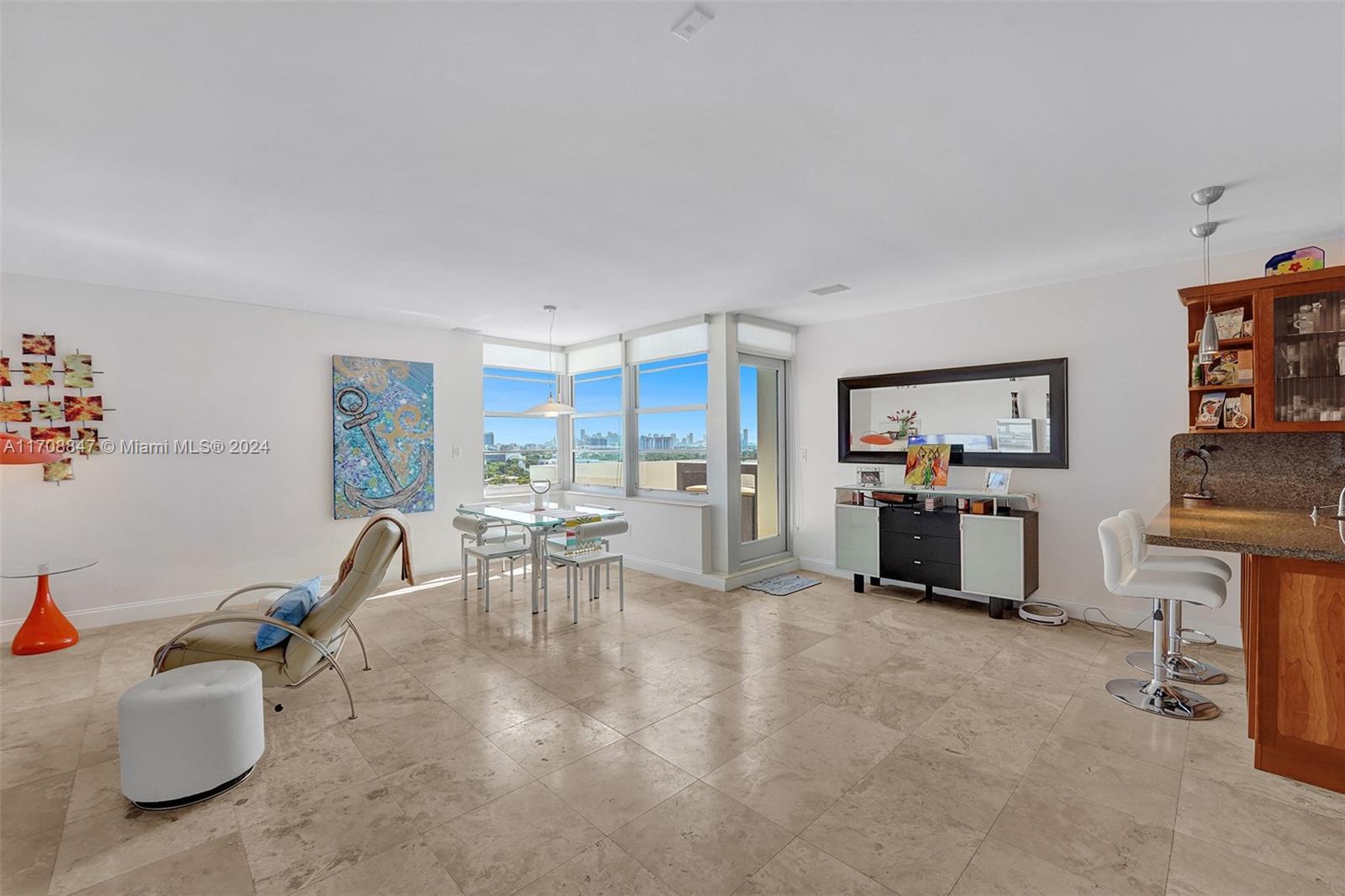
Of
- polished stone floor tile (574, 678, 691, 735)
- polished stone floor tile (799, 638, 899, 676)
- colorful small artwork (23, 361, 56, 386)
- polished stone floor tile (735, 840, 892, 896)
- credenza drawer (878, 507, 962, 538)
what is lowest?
polished stone floor tile (735, 840, 892, 896)

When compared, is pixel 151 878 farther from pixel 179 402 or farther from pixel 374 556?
pixel 179 402

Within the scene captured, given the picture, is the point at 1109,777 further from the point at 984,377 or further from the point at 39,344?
the point at 39,344

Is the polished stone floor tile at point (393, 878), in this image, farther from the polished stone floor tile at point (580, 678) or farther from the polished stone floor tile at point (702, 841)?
the polished stone floor tile at point (580, 678)

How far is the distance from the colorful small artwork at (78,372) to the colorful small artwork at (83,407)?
8 centimetres

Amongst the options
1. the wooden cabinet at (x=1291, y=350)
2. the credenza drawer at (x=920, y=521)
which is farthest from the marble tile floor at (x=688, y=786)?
the wooden cabinet at (x=1291, y=350)

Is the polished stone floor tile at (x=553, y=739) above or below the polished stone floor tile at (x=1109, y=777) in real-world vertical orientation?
above

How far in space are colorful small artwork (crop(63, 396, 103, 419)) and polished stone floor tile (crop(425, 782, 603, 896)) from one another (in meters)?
4.57

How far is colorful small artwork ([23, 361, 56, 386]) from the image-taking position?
161 inches

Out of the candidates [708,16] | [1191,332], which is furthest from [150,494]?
[1191,332]

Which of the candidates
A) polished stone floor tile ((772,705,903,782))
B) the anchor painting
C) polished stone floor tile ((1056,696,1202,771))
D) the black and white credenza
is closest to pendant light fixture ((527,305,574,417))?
the anchor painting

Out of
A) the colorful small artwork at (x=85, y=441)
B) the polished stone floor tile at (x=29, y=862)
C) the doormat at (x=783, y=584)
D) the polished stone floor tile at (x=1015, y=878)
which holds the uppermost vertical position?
the colorful small artwork at (x=85, y=441)

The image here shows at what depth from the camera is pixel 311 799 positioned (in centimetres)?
228

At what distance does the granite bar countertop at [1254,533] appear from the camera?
6.91ft

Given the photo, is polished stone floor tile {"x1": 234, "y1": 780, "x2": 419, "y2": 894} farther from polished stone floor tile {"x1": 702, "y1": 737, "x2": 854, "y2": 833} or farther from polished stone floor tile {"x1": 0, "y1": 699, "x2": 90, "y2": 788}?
polished stone floor tile {"x1": 702, "y1": 737, "x2": 854, "y2": 833}
